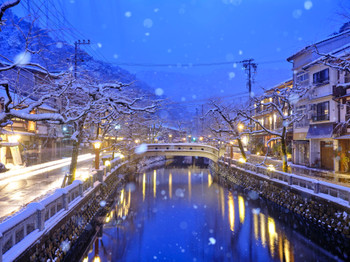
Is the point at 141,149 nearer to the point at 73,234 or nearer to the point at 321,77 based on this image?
the point at 321,77

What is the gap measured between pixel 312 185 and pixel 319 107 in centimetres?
1519

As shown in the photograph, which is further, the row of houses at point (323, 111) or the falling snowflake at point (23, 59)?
the row of houses at point (323, 111)

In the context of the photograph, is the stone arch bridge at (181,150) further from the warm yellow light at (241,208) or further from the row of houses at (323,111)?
the warm yellow light at (241,208)

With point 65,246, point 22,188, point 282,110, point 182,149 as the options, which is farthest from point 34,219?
point 182,149

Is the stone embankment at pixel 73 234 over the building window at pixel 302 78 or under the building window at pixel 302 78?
under

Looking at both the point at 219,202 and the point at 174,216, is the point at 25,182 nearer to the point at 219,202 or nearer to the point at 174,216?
the point at 174,216

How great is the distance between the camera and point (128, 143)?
40.5 meters

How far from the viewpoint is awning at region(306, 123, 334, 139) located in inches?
995

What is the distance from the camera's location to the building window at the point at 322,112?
25.9 metres

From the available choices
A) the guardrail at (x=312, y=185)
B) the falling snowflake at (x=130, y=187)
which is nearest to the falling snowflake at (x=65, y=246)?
the guardrail at (x=312, y=185)

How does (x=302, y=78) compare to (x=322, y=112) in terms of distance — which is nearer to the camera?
(x=322, y=112)

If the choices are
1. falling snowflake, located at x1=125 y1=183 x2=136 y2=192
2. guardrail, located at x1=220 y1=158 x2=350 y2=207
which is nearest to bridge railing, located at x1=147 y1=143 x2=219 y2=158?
falling snowflake, located at x1=125 y1=183 x2=136 y2=192

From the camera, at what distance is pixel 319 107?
2709 cm

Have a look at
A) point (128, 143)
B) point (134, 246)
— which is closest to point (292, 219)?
point (134, 246)
